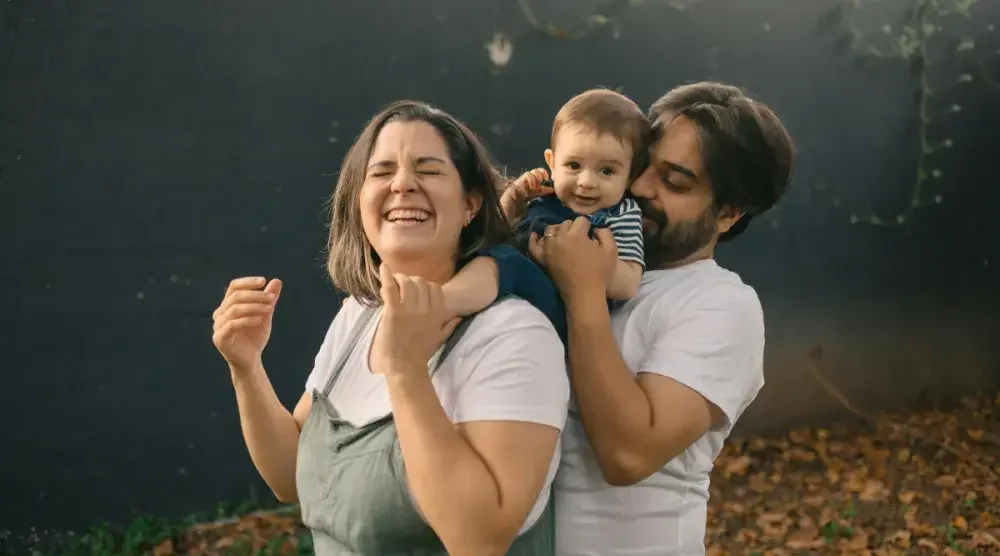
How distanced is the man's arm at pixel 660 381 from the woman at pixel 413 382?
0.42 feet

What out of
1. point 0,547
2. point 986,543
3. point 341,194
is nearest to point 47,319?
point 0,547

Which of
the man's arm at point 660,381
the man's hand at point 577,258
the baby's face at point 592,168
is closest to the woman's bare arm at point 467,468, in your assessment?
the man's arm at point 660,381

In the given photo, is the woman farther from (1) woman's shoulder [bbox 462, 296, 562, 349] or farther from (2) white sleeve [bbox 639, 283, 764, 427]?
(2) white sleeve [bbox 639, 283, 764, 427]

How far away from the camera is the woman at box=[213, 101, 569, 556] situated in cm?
143

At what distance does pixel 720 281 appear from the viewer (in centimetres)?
189

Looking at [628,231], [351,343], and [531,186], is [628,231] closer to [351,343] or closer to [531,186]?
[531,186]

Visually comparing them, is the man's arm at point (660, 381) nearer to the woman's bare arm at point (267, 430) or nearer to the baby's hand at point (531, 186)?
the baby's hand at point (531, 186)

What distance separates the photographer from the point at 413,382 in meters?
1.44

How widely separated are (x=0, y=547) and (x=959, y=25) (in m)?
6.61

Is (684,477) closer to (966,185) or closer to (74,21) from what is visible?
(74,21)

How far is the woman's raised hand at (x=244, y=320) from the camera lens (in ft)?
6.05

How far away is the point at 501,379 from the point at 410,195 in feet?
1.32

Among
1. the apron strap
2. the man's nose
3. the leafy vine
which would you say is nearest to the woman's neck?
the apron strap

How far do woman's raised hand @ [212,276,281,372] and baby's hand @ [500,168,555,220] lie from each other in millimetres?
553
